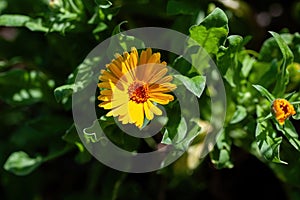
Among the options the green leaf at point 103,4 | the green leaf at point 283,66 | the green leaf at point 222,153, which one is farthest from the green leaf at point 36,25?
the green leaf at point 283,66

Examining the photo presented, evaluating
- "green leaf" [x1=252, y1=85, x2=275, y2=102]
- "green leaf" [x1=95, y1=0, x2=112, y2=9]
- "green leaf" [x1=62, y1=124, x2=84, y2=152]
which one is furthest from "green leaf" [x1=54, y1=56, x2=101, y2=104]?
"green leaf" [x1=252, y1=85, x2=275, y2=102]

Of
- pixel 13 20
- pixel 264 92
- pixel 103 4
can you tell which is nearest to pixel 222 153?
pixel 264 92

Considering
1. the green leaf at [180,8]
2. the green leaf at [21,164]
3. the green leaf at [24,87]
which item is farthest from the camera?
the green leaf at [24,87]

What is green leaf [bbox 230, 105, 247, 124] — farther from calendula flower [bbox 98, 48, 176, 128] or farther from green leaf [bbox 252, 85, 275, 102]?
calendula flower [bbox 98, 48, 176, 128]

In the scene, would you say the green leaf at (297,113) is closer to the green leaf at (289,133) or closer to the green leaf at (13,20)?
the green leaf at (289,133)

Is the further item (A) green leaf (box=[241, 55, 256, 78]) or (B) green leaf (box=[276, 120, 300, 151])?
(A) green leaf (box=[241, 55, 256, 78])

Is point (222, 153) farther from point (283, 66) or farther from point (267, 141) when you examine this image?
point (283, 66)
